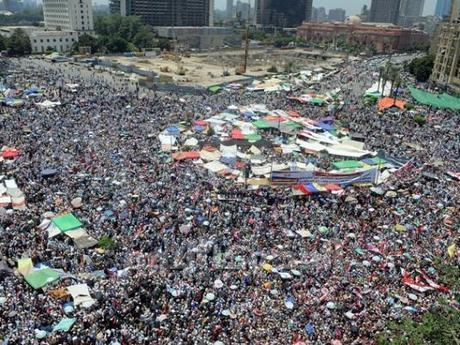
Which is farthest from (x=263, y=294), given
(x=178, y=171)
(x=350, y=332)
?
(x=178, y=171)

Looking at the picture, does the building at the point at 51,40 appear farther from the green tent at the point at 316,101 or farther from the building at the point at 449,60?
the building at the point at 449,60

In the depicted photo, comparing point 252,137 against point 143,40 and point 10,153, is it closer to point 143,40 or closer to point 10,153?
point 10,153

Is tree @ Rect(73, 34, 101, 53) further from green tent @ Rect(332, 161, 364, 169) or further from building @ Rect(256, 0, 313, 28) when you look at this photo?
building @ Rect(256, 0, 313, 28)

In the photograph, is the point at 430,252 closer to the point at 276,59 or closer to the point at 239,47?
the point at 276,59

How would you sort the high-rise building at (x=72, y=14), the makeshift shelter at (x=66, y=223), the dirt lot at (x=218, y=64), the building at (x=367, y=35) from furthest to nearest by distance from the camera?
the building at (x=367, y=35)
the high-rise building at (x=72, y=14)
the dirt lot at (x=218, y=64)
the makeshift shelter at (x=66, y=223)

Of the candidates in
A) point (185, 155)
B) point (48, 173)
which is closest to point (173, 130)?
point (185, 155)

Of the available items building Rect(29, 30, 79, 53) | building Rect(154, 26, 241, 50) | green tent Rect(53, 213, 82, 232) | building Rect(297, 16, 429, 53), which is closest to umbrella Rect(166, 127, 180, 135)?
green tent Rect(53, 213, 82, 232)

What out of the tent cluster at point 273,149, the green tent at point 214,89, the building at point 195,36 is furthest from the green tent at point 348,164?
the building at point 195,36
